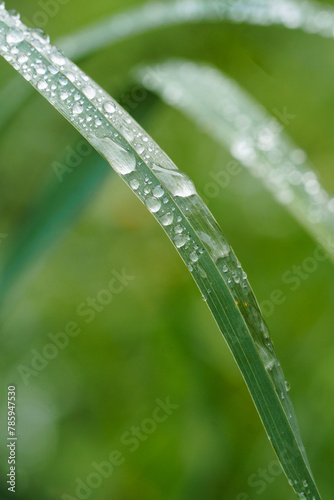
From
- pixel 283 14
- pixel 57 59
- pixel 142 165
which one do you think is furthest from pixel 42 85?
pixel 283 14

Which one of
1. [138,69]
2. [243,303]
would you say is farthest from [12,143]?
[243,303]

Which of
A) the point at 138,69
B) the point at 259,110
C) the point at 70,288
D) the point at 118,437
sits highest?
the point at 259,110

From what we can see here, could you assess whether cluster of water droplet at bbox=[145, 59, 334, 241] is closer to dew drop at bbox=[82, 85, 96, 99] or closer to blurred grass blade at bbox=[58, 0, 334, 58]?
blurred grass blade at bbox=[58, 0, 334, 58]

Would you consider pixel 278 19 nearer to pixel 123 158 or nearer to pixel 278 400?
pixel 123 158

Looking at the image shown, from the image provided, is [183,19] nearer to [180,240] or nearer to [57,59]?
[57,59]
